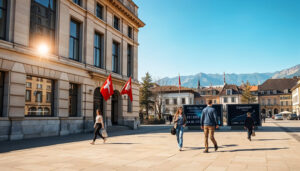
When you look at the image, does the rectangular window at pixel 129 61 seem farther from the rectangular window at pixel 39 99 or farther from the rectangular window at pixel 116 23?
the rectangular window at pixel 39 99

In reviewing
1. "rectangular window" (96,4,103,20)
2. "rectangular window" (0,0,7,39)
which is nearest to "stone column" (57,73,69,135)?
"rectangular window" (0,0,7,39)

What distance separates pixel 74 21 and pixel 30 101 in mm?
7845

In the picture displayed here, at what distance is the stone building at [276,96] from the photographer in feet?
302

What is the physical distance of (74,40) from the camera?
2045 centimetres

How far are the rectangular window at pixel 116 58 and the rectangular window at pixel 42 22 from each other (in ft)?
28.6

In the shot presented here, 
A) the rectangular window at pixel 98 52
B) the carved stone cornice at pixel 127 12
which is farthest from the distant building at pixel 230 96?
the rectangular window at pixel 98 52

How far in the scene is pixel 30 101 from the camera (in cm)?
1573

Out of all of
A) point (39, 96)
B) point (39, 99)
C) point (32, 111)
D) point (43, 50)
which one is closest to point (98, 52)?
point (43, 50)

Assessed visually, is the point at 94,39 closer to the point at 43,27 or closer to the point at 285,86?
the point at 43,27

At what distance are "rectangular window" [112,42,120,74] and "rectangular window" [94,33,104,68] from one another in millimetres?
2580

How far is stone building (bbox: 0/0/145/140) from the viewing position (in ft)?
47.4

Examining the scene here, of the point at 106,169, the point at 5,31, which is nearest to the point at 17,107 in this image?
the point at 5,31

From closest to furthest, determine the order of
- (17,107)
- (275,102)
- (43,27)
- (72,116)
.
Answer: (17,107)
(43,27)
(72,116)
(275,102)

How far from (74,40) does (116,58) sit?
669 cm
